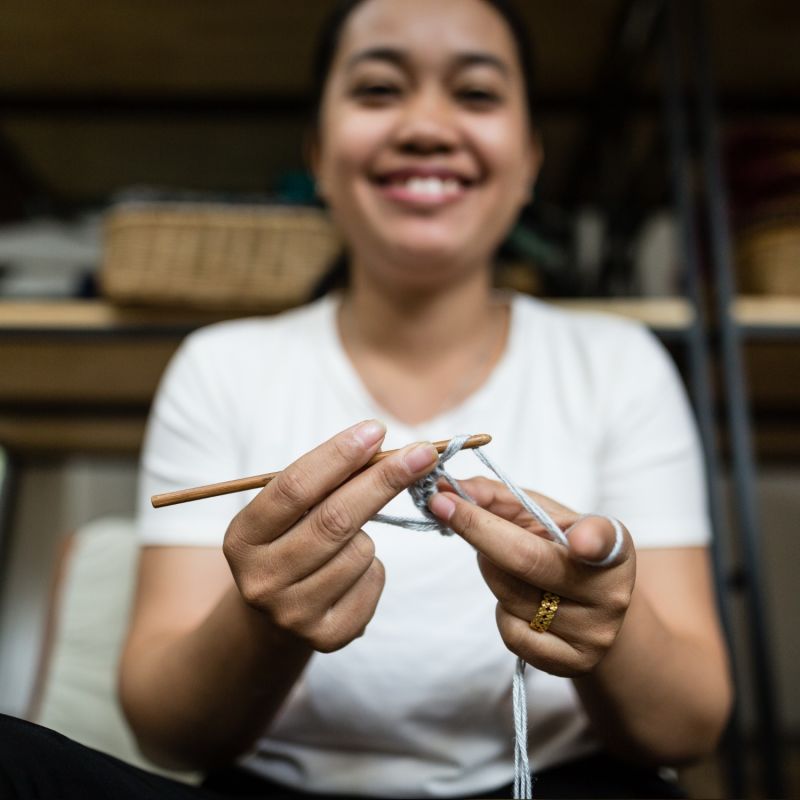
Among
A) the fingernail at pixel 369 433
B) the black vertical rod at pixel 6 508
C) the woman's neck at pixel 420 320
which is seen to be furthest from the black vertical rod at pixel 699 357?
the black vertical rod at pixel 6 508

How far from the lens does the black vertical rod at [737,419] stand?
92cm

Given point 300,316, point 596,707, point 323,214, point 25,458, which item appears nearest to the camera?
point 596,707

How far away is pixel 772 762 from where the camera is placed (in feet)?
2.99

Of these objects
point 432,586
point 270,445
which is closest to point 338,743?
point 432,586

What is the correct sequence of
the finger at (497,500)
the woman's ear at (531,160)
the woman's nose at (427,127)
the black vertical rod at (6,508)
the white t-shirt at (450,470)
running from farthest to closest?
the black vertical rod at (6,508)
the woman's ear at (531,160)
the woman's nose at (427,127)
the white t-shirt at (450,470)
the finger at (497,500)

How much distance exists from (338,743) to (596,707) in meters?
0.20

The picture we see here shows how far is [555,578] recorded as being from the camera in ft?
1.24

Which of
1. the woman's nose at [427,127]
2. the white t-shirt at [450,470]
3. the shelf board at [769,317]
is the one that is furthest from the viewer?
the shelf board at [769,317]

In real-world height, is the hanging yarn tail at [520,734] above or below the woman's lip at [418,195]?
below

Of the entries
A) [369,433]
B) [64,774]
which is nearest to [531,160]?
[369,433]

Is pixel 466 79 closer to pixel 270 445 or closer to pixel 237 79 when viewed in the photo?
pixel 270 445

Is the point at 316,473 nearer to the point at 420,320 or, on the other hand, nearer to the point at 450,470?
the point at 450,470

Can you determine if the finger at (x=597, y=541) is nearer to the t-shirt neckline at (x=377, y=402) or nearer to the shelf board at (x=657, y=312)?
the t-shirt neckline at (x=377, y=402)

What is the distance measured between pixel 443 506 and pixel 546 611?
0.07m
